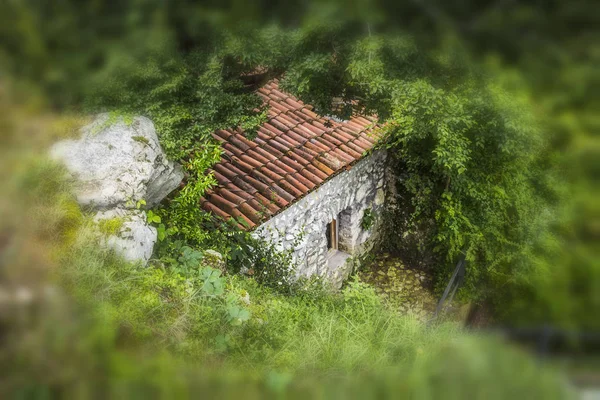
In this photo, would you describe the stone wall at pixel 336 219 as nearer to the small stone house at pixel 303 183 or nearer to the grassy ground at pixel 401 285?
the small stone house at pixel 303 183

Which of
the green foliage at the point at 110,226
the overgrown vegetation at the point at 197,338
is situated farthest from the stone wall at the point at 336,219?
the green foliage at the point at 110,226

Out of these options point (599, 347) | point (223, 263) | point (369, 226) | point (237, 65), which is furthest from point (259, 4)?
point (369, 226)

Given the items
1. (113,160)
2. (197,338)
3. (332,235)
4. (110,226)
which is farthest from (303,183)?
(197,338)

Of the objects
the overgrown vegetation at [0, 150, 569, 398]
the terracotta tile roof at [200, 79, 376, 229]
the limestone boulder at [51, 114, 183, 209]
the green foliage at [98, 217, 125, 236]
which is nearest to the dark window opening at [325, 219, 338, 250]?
the terracotta tile roof at [200, 79, 376, 229]

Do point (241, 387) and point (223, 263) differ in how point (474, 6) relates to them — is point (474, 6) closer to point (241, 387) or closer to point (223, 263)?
point (241, 387)

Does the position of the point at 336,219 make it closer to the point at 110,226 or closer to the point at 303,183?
the point at 303,183

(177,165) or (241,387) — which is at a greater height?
(241,387)
